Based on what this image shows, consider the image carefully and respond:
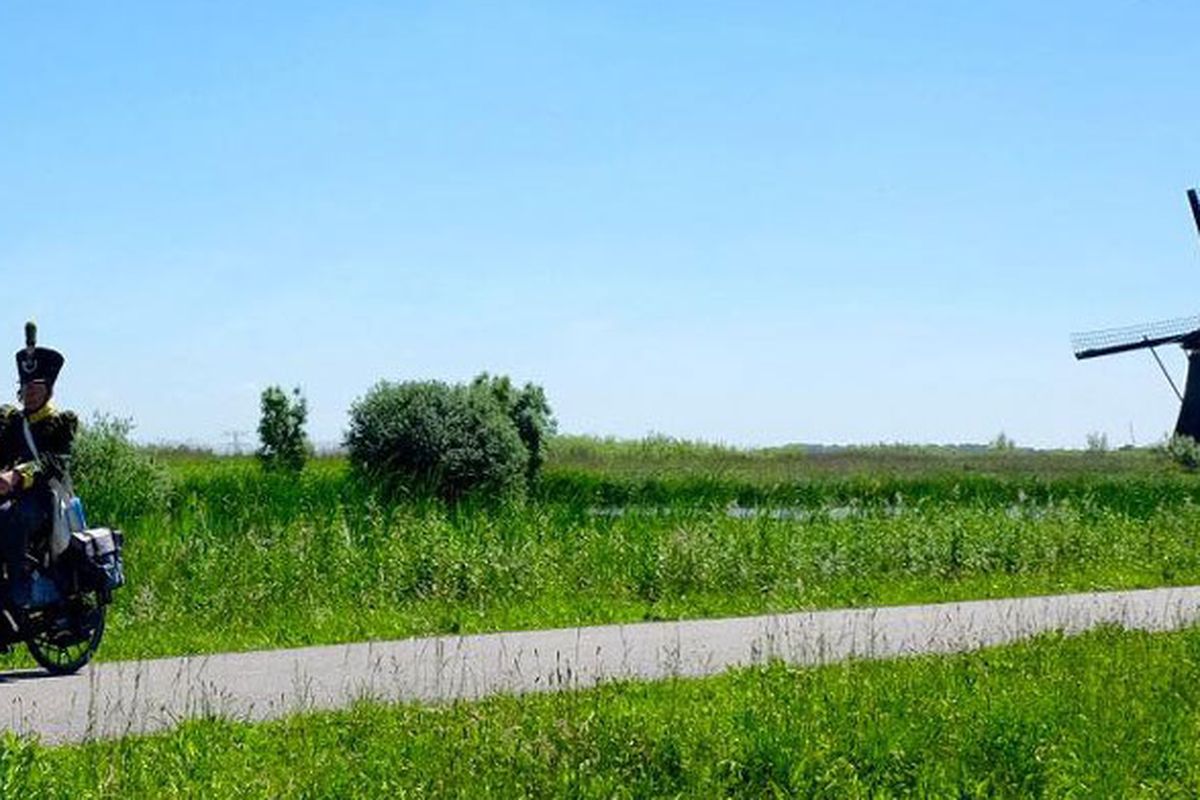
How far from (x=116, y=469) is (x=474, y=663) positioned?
1495 centimetres

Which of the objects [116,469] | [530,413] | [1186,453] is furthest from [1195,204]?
[116,469]

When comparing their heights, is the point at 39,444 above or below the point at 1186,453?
below

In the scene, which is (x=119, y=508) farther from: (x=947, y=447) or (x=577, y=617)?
(x=947, y=447)

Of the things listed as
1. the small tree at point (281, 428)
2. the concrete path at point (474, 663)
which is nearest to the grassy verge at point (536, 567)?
the concrete path at point (474, 663)

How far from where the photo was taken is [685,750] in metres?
8.09

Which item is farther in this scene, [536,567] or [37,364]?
[536,567]

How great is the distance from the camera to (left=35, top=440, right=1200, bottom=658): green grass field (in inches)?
570

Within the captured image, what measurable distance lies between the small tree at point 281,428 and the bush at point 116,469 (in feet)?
59.0

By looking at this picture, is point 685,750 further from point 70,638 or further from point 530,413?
point 530,413

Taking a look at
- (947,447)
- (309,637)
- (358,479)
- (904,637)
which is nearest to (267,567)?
(309,637)

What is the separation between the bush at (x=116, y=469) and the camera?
73.3 feet

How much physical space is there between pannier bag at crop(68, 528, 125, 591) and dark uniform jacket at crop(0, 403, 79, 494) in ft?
1.62

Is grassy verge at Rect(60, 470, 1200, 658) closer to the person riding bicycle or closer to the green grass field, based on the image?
the green grass field

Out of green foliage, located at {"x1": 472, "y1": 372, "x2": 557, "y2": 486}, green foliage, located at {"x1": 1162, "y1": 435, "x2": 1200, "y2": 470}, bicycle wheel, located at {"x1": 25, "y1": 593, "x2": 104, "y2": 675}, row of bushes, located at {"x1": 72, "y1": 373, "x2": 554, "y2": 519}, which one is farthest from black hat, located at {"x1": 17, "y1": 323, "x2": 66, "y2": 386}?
green foliage, located at {"x1": 1162, "y1": 435, "x2": 1200, "y2": 470}
